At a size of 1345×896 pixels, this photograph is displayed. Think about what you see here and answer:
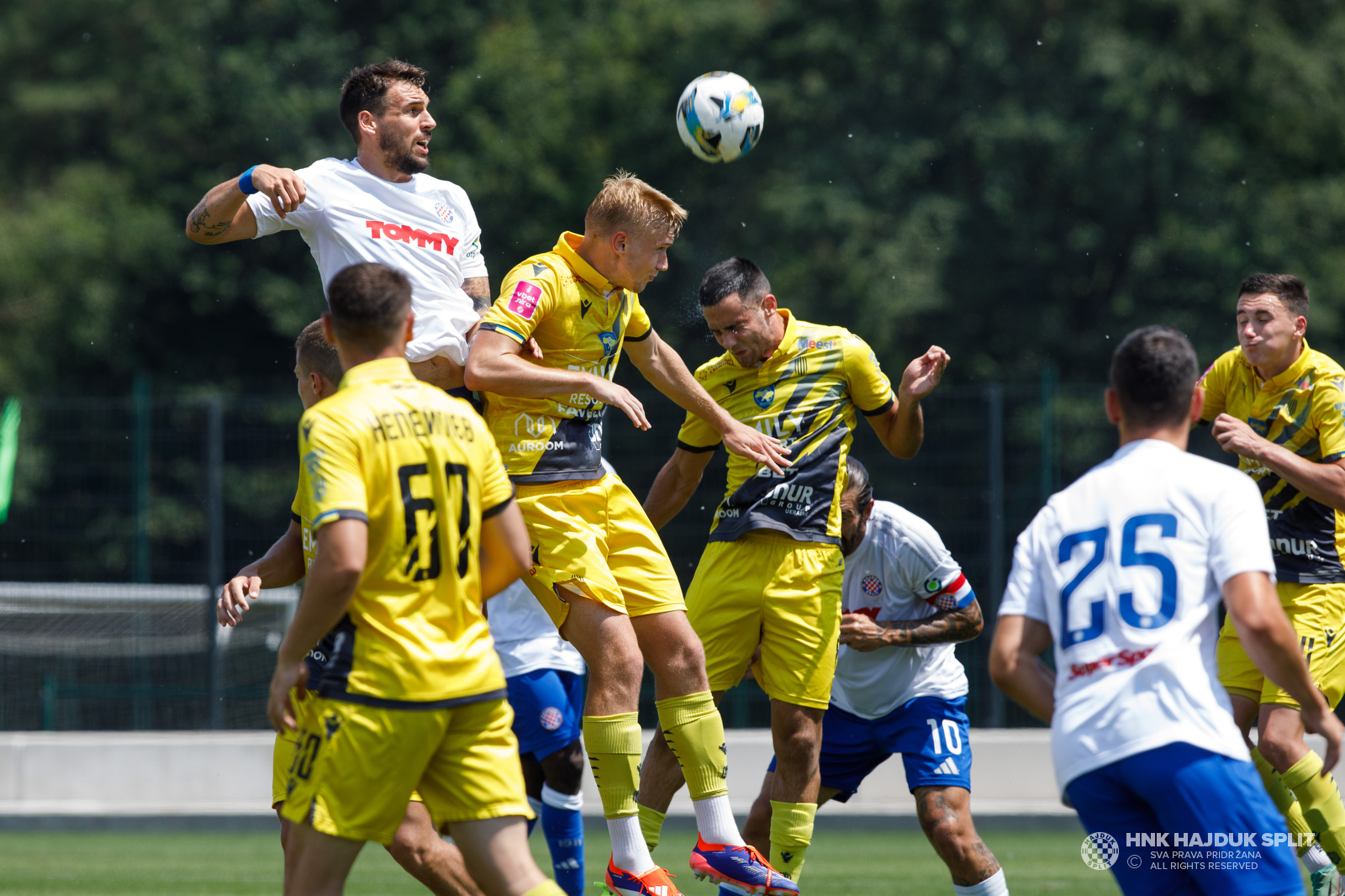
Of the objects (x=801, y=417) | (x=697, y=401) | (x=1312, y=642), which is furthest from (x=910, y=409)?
(x=1312, y=642)

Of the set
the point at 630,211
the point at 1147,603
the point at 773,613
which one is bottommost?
the point at 773,613

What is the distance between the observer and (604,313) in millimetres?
5742

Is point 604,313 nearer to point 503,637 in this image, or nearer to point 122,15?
point 503,637

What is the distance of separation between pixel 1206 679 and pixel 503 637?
4132 mm

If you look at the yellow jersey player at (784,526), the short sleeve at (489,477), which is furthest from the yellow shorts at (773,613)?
the short sleeve at (489,477)

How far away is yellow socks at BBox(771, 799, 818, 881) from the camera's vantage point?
19.5 feet

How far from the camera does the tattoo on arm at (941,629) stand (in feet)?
21.5

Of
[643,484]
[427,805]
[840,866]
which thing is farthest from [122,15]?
[427,805]

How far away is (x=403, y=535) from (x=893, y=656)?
3394 millimetres

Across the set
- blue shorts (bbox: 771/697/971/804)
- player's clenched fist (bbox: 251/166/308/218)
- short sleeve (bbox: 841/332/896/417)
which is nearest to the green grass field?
blue shorts (bbox: 771/697/971/804)

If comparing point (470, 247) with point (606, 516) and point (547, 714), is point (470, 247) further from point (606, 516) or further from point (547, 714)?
point (547, 714)

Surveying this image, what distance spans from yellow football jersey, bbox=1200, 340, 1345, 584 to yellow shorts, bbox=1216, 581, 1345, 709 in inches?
2.4

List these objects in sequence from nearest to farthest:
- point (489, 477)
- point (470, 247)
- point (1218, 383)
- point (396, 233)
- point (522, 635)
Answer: point (489, 477), point (396, 233), point (470, 247), point (1218, 383), point (522, 635)

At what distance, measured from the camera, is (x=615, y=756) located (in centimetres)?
536
